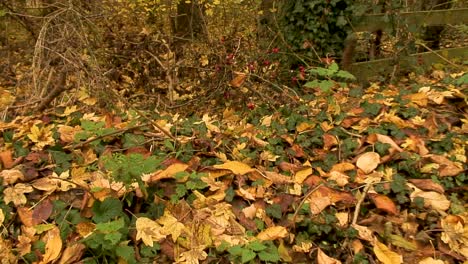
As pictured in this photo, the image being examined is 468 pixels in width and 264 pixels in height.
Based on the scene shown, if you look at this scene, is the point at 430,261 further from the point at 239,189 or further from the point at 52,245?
the point at 52,245

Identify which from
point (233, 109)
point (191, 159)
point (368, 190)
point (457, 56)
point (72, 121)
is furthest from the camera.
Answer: point (457, 56)

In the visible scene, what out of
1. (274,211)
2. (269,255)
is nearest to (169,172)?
(274,211)

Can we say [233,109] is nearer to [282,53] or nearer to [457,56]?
[282,53]

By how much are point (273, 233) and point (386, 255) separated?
65cm

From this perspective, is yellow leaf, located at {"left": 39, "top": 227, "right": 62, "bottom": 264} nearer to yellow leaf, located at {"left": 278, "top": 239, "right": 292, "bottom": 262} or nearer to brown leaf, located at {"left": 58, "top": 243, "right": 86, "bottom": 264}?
brown leaf, located at {"left": 58, "top": 243, "right": 86, "bottom": 264}

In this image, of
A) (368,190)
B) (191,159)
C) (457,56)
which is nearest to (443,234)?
(368,190)

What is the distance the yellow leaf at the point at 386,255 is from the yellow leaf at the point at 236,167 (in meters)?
0.94

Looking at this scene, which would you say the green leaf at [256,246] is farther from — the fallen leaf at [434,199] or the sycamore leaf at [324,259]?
the fallen leaf at [434,199]

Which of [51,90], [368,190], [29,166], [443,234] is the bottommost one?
[443,234]

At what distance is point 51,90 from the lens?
4.09m

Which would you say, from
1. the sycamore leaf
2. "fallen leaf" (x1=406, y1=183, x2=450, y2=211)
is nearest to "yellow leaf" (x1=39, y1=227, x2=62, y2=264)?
Result: the sycamore leaf

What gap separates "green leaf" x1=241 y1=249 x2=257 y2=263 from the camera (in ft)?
7.38

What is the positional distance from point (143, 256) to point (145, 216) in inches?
10.3

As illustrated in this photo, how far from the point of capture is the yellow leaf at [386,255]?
2.42 meters
